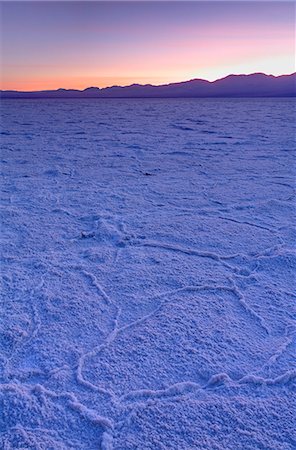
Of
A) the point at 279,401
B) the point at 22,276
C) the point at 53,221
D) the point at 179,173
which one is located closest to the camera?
the point at 279,401

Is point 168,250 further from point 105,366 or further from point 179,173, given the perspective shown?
point 179,173

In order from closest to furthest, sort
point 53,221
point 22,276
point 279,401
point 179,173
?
1. point 279,401
2. point 22,276
3. point 53,221
4. point 179,173

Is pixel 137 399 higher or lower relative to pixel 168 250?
lower

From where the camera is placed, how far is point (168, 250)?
6.23ft

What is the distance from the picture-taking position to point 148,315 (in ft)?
4.62

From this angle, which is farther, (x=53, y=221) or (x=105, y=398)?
(x=53, y=221)

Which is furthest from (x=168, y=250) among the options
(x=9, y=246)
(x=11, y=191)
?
(x=11, y=191)

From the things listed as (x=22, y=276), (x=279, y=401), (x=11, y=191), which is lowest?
(x=279, y=401)

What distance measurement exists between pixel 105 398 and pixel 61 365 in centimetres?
19

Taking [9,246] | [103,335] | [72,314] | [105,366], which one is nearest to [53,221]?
[9,246]

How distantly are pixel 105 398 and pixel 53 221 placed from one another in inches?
52.9

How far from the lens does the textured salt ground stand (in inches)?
39.3

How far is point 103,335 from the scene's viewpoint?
131cm

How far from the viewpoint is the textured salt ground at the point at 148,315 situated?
3.28 ft
